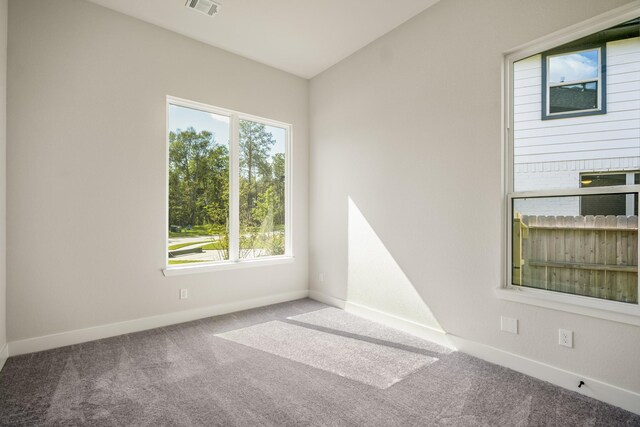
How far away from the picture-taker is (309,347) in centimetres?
289

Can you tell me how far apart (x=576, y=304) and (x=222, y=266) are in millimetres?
3322

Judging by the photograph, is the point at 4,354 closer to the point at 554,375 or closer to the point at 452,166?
the point at 452,166

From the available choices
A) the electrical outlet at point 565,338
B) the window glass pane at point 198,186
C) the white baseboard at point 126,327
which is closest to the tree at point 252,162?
the window glass pane at point 198,186

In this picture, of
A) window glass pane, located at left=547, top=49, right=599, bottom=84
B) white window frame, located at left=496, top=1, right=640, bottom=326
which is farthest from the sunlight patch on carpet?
window glass pane, located at left=547, top=49, right=599, bottom=84

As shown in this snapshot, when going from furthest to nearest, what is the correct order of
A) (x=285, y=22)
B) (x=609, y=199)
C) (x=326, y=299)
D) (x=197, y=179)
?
1. (x=326, y=299)
2. (x=197, y=179)
3. (x=285, y=22)
4. (x=609, y=199)

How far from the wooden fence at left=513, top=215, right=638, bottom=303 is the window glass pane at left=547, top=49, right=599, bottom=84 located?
0.99 metres

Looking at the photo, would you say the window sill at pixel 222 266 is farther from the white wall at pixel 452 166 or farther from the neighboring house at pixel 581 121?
the neighboring house at pixel 581 121

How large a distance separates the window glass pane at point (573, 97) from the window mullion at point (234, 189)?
318 centimetres

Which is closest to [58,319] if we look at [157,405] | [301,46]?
[157,405]

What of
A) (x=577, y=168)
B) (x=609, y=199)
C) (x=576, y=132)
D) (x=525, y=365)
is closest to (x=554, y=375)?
(x=525, y=365)

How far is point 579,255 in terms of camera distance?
2244 millimetres

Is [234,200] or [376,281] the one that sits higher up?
[234,200]

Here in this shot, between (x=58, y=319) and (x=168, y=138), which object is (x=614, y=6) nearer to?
(x=168, y=138)

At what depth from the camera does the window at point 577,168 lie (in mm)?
2039
